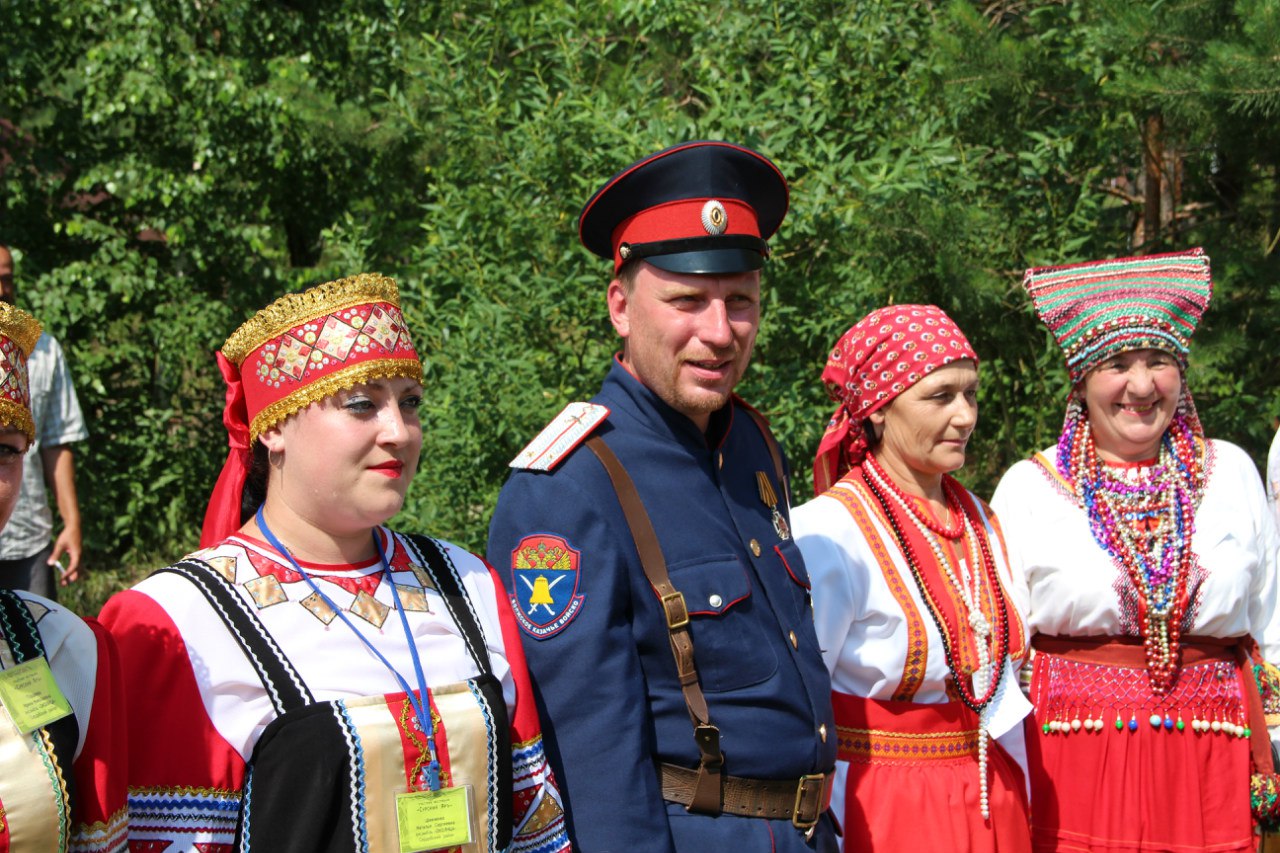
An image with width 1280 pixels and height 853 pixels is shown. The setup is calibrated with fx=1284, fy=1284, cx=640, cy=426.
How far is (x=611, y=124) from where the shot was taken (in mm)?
4559

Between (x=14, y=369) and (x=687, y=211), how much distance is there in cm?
131

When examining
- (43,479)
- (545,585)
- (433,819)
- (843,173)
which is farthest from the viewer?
(43,479)

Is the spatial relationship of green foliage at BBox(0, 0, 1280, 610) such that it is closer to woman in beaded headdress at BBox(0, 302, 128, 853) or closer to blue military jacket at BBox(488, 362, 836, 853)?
blue military jacket at BBox(488, 362, 836, 853)

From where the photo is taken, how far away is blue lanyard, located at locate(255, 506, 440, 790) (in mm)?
2051

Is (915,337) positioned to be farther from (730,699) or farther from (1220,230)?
(1220,230)

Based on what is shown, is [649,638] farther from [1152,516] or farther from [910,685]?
[1152,516]

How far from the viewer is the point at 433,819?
6.69ft

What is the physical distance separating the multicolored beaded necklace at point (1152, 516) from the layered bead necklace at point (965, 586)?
41 cm

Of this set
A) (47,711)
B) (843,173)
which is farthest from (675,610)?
(843,173)

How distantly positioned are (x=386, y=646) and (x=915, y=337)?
1.69 meters


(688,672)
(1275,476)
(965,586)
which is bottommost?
(688,672)

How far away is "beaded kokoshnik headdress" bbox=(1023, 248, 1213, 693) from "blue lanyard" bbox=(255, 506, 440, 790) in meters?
2.12

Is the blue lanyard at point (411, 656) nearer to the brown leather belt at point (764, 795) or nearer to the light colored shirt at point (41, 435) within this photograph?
the brown leather belt at point (764, 795)

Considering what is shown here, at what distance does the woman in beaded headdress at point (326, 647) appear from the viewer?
6.39ft
